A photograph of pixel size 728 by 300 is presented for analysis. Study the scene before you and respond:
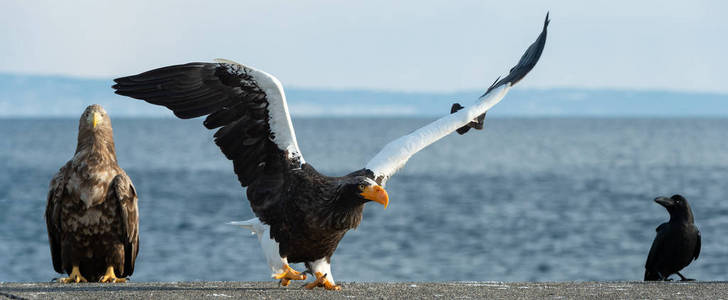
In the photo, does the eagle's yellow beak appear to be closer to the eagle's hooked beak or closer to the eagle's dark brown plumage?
the eagle's dark brown plumage

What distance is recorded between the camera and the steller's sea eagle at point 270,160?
723 centimetres

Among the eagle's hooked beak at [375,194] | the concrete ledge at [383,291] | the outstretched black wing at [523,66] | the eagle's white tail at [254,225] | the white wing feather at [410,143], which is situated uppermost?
the outstretched black wing at [523,66]

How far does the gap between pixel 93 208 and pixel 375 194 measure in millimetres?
2597

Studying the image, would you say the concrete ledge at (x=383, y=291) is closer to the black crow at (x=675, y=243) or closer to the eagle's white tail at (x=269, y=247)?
the eagle's white tail at (x=269, y=247)

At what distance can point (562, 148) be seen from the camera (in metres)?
91.2

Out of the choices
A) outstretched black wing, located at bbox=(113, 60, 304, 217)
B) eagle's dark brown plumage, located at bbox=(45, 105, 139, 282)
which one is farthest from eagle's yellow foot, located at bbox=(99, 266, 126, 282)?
outstretched black wing, located at bbox=(113, 60, 304, 217)

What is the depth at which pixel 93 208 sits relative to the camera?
26.5ft

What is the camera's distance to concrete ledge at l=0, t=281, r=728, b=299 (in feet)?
22.4

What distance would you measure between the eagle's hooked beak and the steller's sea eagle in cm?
15

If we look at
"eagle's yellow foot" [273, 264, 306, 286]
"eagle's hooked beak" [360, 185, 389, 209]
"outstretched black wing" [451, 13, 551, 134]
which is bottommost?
"eagle's yellow foot" [273, 264, 306, 286]

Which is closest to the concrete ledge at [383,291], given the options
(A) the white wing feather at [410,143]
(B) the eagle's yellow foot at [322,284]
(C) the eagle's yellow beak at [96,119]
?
(B) the eagle's yellow foot at [322,284]

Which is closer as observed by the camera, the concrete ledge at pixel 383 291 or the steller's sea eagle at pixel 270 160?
the concrete ledge at pixel 383 291

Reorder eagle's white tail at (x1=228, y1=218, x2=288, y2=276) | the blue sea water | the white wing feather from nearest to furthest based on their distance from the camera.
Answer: eagle's white tail at (x1=228, y1=218, x2=288, y2=276) → the white wing feather → the blue sea water

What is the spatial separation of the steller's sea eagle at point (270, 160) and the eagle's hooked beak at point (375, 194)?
0.49 ft
